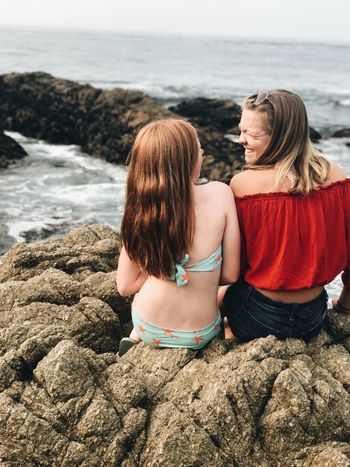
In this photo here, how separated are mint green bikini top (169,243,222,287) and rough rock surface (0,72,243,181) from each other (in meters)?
11.1

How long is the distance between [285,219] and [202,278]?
0.68 metres

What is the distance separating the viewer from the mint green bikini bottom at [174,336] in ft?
11.9

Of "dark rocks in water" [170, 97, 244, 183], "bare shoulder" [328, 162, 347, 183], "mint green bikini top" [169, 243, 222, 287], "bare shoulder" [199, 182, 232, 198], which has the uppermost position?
"bare shoulder" [328, 162, 347, 183]

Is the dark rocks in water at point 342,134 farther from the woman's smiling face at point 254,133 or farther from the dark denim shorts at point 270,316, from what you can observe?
the woman's smiling face at point 254,133

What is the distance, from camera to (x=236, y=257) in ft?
12.0

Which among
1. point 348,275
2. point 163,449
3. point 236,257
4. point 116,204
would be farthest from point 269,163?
point 116,204

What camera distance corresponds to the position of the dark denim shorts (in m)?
3.69

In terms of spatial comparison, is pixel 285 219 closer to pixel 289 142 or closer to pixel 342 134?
pixel 289 142

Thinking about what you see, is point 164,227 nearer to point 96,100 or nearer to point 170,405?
point 170,405

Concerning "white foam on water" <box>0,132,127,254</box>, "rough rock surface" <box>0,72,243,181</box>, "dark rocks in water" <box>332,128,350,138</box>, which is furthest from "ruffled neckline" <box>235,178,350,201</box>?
"dark rocks in water" <box>332,128,350,138</box>

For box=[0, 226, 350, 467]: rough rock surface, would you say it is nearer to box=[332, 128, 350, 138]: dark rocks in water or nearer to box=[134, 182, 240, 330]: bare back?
box=[134, 182, 240, 330]: bare back

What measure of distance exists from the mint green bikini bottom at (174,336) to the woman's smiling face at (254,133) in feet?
4.02

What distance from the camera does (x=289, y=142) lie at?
3.52 metres

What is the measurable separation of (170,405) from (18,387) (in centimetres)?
90
